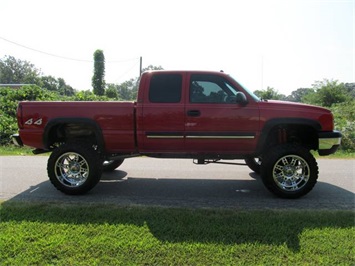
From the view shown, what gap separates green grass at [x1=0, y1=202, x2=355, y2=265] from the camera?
3090 millimetres

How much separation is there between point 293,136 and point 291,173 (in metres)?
0.78

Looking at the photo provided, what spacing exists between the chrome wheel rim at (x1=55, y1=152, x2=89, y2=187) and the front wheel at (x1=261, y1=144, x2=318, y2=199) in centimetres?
309

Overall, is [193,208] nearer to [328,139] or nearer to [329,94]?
[328,139]

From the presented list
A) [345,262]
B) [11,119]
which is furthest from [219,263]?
[11,119]

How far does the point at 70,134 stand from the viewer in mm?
5750

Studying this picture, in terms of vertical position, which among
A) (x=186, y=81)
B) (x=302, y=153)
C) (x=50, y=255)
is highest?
(x=186, y=81)

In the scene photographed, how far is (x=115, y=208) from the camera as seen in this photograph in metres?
4.50

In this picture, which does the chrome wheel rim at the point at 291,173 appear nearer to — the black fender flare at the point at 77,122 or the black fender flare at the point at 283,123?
the black fender flare at the point at 283,123

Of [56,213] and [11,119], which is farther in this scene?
[11,119]

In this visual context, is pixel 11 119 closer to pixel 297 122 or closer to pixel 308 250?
pixel 297 122

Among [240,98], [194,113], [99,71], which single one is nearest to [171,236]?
[194,113]

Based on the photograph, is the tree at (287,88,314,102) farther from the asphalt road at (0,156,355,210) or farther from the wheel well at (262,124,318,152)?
the wheel well at (262,124,318,152)

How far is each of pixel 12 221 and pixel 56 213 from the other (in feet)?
1.77

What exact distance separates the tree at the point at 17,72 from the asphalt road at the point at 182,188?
294 feet
